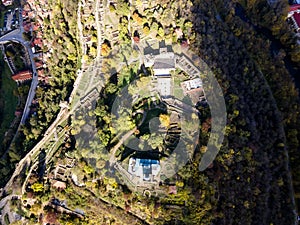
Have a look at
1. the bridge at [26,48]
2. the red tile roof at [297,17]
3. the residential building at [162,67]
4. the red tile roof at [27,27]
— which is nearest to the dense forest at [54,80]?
the bridge at [26,48]

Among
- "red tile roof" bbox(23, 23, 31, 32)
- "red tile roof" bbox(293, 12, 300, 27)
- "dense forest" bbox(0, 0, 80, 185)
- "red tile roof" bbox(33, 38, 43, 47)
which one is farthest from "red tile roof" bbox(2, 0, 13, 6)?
"red tile roof" bbox(293, 12, 300, 27)

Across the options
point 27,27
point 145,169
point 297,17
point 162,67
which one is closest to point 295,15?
point 297,17

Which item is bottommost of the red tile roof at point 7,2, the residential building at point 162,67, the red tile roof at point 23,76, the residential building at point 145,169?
the residential building at point 145,169

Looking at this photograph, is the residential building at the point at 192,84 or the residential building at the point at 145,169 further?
the residential building at the point at 192,84

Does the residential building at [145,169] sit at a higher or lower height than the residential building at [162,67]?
lower

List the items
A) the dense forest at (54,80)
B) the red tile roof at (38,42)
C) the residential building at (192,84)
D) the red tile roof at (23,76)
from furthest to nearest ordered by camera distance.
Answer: the red tile roof at (38,42) → the red tile roof at (23,76) → the dense forest at (54,80) → the residential building at (192,84)

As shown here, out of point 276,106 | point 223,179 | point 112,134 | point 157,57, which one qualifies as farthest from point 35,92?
point 276,106

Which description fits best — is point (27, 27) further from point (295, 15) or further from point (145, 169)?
point (295, 15)

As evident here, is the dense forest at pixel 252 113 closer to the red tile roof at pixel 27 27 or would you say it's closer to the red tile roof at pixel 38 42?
the red tile roof at pixel 38 42
